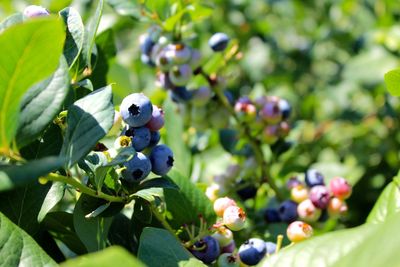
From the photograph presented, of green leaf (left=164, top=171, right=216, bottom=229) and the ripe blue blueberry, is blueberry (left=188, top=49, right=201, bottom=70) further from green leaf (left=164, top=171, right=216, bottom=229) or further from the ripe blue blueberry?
the ripe blue blueberry

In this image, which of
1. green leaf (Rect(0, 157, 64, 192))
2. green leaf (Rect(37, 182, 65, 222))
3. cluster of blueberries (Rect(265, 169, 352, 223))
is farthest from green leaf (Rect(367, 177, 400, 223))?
green leaf (Rect(0, 157, 64, 192))

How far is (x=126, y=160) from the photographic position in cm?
96

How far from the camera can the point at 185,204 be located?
125 cm

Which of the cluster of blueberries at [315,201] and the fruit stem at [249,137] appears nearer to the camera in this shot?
the cluster of blueberries at [315,201]

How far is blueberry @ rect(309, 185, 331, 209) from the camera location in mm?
1501

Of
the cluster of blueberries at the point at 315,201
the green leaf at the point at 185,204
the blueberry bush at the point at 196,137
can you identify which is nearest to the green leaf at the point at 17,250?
the blueberry bush at the point at 196,137

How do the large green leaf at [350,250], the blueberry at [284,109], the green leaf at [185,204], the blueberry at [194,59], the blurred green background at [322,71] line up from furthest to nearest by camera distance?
the blurred green background at [322,71]
the blueberry at [284,109]
the blueberry at [194,59]
the green leaf at [185,204]
the large green leaf at [350,250]

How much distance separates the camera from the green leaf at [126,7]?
1562mm

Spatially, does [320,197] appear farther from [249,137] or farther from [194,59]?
[194,59]

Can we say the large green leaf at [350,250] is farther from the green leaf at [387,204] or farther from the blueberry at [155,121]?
the green leaf at [387,204]

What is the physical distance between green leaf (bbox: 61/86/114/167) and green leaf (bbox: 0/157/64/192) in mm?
127

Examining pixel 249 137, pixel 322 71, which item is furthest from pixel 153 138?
pixel 322 71

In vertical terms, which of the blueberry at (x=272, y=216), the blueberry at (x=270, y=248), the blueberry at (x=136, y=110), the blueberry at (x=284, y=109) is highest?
the blueberry at (x=136, y=110)

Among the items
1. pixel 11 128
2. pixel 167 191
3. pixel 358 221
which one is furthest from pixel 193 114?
pixel 11 128
